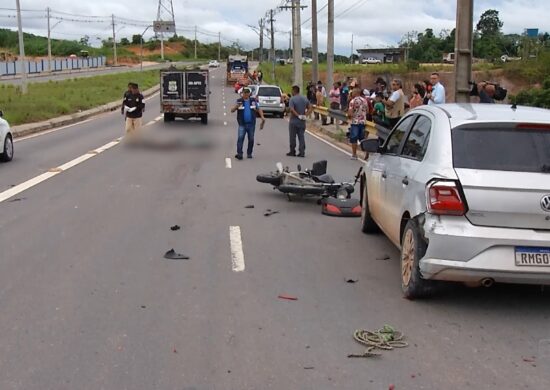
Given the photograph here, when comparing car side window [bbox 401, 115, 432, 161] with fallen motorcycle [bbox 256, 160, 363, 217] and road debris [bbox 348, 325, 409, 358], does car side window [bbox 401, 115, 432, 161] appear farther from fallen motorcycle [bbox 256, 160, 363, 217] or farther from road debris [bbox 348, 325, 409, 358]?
fallen motorcycle [bbox 256, 160, 363, 217]

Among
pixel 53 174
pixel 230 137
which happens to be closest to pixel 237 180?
pixel 53 174

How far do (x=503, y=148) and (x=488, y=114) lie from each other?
24.8 inches

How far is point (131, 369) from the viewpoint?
4.58 meters

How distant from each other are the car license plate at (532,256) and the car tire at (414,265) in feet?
2.37

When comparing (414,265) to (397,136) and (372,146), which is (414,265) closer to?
(397,136)

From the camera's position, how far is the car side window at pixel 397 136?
294 inches

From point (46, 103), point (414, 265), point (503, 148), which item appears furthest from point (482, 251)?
point (46, 103)

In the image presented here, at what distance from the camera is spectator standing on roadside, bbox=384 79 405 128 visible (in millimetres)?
16422

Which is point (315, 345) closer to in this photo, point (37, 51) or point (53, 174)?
point (53, 174)

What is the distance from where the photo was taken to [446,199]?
5.65 metres

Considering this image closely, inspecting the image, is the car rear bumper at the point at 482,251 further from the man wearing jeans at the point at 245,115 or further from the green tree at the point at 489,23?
the green tree at the point at 489,23

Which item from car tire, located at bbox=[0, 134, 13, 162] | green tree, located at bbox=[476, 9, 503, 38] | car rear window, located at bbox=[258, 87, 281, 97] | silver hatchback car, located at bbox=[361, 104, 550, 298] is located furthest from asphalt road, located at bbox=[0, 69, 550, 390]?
green tree, located at bbox=[476, 9, 503, 38]

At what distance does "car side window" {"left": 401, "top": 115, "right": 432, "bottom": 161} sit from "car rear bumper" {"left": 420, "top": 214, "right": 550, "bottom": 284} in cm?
100

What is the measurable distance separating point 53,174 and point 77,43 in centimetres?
16459
